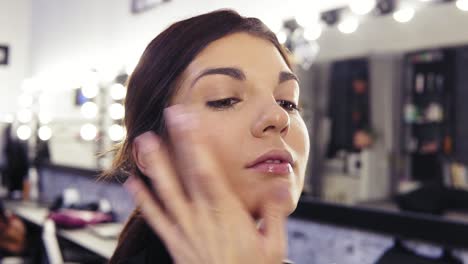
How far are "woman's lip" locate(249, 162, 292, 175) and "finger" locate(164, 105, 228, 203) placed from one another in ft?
0.29

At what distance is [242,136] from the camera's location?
485mm

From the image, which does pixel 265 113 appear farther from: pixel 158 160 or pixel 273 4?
pixel 273 4

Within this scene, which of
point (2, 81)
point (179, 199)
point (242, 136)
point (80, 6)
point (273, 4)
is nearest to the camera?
point (179, 199)

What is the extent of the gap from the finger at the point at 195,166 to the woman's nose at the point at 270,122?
99 millimetres

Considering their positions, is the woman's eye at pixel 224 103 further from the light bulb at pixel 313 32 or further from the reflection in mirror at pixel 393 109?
the light bulb at pixel 313 32

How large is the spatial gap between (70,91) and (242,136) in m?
3.28

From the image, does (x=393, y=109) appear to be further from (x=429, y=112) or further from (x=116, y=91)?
(x=116, y=91)

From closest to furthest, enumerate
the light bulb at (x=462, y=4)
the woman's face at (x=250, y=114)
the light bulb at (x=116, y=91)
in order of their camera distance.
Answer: the woman's face at (x=250, y=114) < the light bulb at (x=462, y=4) < the light bulb at (x=116, y=91)

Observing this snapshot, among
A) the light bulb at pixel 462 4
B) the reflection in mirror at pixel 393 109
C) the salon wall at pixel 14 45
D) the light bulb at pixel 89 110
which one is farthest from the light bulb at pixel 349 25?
the salon wall at pixel 14 45

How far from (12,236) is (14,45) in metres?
1.94

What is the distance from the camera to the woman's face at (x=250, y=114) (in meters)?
0.47

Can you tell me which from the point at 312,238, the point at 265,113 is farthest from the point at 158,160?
the point at 312,238

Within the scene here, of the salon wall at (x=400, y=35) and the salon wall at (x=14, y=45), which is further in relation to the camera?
the salon wall at (x=14, y=45)

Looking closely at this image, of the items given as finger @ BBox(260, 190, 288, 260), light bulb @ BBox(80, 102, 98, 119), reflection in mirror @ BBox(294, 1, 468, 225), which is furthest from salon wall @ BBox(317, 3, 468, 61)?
light bulb @ BBox(80, 102, 98, 119)
